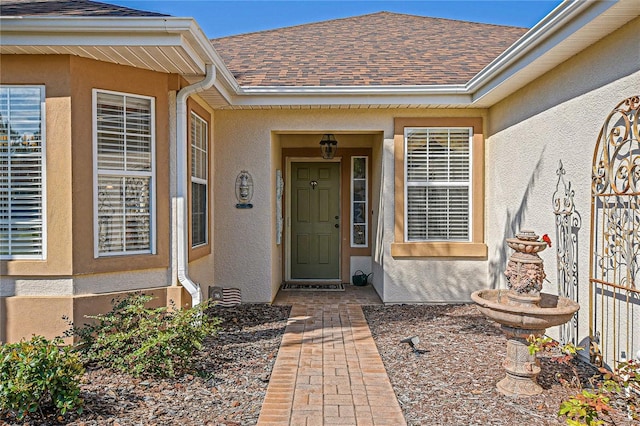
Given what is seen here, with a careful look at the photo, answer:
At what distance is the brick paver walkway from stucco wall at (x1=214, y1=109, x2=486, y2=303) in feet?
3.48

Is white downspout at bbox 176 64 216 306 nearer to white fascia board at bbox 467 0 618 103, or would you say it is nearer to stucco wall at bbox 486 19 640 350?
white fascia board at bbox 467 0 618 103

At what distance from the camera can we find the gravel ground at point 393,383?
131 inches

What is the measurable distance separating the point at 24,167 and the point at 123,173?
0.92 m

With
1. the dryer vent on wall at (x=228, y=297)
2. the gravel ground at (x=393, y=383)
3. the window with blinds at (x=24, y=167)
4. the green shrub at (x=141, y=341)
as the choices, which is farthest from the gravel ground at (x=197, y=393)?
the dryer vent on wall at (x=228, y=297)

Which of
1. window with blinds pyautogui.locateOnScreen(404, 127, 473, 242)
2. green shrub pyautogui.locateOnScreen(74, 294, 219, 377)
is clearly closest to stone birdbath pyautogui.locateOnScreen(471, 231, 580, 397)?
green shrub pyautogui.locateOnScreen(74, 294, 219, 377)

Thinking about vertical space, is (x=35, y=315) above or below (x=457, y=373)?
above

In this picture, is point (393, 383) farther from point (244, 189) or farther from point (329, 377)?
point (244, 189)

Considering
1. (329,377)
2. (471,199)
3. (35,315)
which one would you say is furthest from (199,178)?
(471,199)

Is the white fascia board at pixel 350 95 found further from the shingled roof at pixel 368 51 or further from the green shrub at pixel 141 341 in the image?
the green shrub at pixel 141 341

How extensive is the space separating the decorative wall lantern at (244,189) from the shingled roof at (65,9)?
106 inches

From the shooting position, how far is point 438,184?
715 cm

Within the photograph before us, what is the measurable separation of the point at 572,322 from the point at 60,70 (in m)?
5.75

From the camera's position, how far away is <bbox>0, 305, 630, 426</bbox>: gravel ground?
10.9ft

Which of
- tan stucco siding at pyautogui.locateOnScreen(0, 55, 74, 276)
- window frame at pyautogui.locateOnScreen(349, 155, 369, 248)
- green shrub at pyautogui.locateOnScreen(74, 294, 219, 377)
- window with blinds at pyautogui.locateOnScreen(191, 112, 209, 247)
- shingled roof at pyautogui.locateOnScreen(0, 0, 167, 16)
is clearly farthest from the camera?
window frame at pyautogui.locateOnScreen(349, 155, 369, 248)
